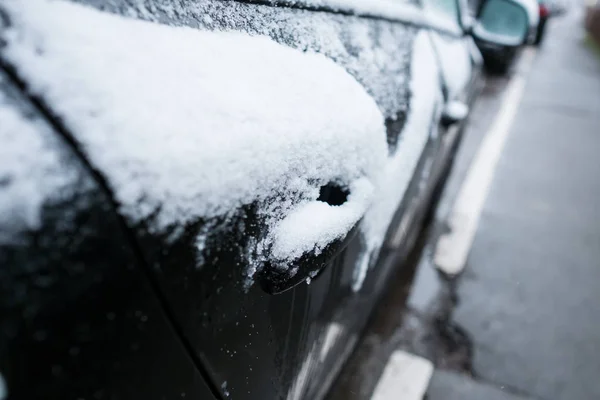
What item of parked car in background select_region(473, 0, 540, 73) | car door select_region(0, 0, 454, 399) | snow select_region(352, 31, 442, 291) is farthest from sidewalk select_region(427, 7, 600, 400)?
car door select_region(0, 0, 454, 399)

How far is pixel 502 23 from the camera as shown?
306cm

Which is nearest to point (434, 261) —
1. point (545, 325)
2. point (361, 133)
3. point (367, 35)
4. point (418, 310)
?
point (418, 310)

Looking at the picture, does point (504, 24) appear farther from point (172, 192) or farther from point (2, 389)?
point (2, 389)

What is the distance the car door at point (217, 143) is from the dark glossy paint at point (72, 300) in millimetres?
24

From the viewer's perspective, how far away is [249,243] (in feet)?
2.47

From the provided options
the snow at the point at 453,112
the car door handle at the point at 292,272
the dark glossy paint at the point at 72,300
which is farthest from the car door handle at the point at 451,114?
the dark glossy paint at the point at 72,300

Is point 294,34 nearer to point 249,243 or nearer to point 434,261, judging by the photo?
point 249,243

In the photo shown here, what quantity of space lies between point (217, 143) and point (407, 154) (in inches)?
38.5

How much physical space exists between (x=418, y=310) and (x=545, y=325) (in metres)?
0.68

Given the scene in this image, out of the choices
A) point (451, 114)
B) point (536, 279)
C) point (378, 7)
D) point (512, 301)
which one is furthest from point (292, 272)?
point (536, 279)

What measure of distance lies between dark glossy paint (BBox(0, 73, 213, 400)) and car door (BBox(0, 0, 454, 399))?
1.0 inches

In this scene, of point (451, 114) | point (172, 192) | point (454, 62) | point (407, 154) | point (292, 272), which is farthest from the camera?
point (454, 62)

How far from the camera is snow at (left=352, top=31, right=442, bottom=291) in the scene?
51.7 inches

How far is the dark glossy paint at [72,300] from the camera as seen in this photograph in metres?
0.49
